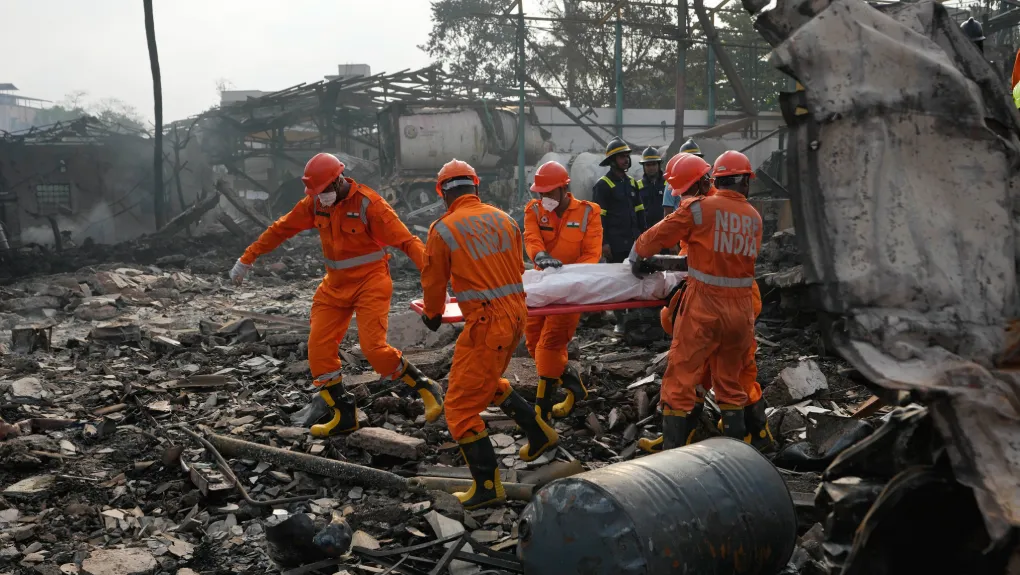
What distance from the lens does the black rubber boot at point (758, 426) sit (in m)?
5.21

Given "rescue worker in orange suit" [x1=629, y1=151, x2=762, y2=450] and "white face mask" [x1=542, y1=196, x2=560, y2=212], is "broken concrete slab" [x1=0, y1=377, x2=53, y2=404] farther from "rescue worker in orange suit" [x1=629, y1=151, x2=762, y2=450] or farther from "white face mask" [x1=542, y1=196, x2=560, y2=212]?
"rescue worker in orange suit" [x1=629, y1=151, x2=762, y2=450]

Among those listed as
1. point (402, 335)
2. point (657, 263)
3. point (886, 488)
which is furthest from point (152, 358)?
point (886, 488)

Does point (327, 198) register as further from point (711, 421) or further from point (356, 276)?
point (711, 421)

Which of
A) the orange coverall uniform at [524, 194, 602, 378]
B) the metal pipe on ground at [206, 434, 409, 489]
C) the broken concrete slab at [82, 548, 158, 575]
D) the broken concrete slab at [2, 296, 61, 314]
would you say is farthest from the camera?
the broken concrete slab at [2, 296, 61, 314]

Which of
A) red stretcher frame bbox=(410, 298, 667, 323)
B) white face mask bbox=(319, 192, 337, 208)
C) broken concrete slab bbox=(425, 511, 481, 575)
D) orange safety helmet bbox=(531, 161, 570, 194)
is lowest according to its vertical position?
Answer: broken concrete slab bbox=(425, 511, 481, 575)

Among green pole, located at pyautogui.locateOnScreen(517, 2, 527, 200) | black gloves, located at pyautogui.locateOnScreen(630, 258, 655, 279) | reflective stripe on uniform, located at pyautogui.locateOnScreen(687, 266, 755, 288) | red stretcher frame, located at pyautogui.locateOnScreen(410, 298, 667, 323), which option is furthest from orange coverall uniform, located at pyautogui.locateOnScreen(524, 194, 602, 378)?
green pole, located at pyautogui.locateOnScreen(517, 2, 527, 200)

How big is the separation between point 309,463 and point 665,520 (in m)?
2.80

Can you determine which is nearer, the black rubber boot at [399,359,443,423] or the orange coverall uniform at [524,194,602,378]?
the black rubber boot at [399,359,443,423]

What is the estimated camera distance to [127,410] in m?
6.52

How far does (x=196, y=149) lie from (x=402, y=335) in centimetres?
2051

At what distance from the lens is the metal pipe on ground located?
487cm

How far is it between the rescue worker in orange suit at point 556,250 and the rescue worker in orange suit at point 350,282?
82cm

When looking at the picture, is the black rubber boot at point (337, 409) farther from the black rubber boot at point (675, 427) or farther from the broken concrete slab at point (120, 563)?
the black rubber boot at point (675, 427)

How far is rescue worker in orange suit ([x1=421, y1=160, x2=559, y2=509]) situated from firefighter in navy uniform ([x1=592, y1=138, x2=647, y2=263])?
146 inches
